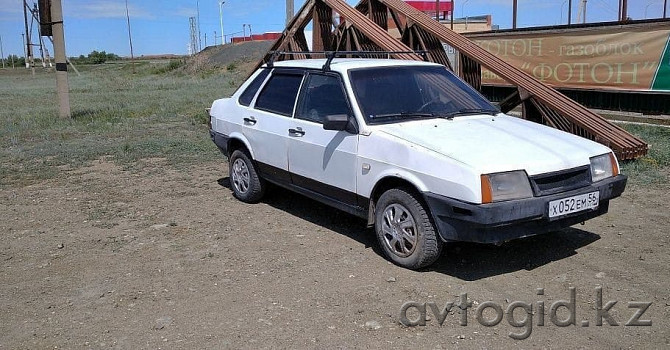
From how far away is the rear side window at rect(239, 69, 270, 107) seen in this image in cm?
675

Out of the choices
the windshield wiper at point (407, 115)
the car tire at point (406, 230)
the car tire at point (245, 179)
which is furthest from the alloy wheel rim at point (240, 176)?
the car tire at point (406, 230)

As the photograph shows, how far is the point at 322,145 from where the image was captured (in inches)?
218

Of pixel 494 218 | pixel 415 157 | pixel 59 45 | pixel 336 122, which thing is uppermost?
pixel 59 45

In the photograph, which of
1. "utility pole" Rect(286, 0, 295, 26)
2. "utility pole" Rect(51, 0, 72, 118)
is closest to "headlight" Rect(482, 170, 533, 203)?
"utility pole" Rect(286, 0, 295, 26)

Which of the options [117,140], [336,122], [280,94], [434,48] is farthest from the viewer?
[117,140]

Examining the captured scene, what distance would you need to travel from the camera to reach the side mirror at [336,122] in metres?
5.15

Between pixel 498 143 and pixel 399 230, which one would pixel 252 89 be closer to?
pixel 399 230

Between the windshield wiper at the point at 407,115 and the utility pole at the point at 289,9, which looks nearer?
the windshield wiper at the point at 407,115

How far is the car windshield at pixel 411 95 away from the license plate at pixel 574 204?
53.0 inches

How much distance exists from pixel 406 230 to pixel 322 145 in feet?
3.97

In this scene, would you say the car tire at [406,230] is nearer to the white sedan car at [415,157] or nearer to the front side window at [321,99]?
the white sedan car at [415,157]

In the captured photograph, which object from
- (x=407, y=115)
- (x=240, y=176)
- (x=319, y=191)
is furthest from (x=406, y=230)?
(x=240, y=176)

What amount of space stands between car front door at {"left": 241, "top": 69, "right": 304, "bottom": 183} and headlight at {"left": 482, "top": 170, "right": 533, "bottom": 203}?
2.32 meters

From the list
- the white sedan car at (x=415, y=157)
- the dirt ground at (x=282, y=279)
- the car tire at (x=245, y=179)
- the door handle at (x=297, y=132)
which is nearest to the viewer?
the dirt ground at (x=282, y=279)
